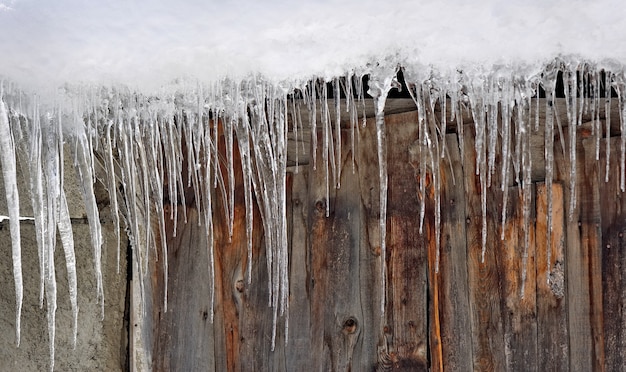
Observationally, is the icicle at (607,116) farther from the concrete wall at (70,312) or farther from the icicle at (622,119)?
the concrete wall at (70,312)

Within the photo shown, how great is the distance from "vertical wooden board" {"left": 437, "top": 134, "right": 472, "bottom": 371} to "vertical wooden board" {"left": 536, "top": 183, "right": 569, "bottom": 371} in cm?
25

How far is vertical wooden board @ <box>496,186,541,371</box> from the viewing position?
113 inches

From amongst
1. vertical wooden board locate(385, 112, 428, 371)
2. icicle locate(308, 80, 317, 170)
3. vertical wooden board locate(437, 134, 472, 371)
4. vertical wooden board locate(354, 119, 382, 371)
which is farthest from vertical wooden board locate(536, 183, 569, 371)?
icicle locate(308, 80, 317, 170)

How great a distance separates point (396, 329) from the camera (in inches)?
115

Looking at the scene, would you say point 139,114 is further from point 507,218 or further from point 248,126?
point 507,218

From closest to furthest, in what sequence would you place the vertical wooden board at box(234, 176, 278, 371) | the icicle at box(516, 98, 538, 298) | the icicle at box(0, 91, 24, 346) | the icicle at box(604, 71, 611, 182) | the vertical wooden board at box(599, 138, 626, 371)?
the icicle at box(0, 91, 24, 346) → the icicle at box(604, 71, 611, 182) → the icicle at box(516, 98, 538, 298) → the vertical wooden board at box(599, 138, 626, 371) → the vertical wooden board at box(234, 176, 278, 371)

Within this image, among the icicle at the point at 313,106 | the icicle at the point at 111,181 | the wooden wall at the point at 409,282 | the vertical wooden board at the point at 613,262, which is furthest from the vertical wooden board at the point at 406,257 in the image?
the icicle at the point at 111,181

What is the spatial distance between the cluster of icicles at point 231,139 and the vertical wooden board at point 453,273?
0.08 metres

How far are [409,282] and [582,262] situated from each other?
589 mm

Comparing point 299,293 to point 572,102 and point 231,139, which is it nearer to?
point 231,139

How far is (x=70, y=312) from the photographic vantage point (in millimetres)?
2934

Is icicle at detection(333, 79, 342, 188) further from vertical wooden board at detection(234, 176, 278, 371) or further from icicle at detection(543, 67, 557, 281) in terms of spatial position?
icicle at detection(543, 67, 557, 281)

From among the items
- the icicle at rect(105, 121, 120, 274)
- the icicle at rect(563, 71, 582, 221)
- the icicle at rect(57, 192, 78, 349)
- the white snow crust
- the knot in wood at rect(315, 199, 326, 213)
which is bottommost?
the icicle at rect(57, 192, 78, 349)

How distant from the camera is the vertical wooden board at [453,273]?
114 inches
